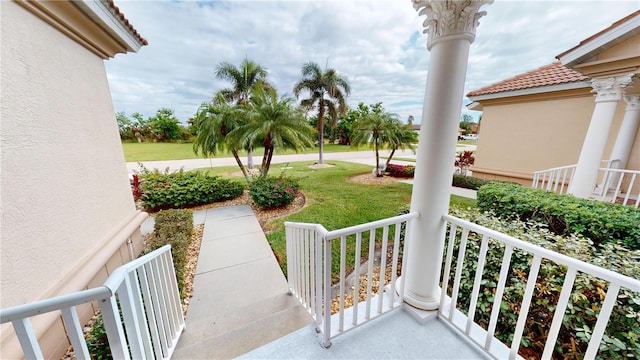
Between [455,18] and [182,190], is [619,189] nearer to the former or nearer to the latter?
[455,18]

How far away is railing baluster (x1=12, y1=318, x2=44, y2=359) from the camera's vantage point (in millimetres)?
938

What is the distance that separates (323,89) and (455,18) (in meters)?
12.9

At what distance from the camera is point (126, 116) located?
33375 mm

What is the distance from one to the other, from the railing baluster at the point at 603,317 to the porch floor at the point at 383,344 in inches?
29.1

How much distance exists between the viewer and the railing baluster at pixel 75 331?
99 centimetres

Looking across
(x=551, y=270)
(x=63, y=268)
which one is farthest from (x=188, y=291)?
(x=551, y=270)

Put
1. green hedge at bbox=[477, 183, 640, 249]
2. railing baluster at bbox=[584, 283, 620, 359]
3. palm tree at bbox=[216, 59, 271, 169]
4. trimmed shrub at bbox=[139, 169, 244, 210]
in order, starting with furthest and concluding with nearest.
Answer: palm tree at bbox=[216, 59, 271, 169] → trimmed shrub at bbox=[139, 169, 244, 210] → green hedge at bbox=[477, 183, 640, 249] → railing baluster at bbox=[584, 283, 620, 359]

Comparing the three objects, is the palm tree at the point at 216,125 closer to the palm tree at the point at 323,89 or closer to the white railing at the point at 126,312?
the white railing at the point at 126,312

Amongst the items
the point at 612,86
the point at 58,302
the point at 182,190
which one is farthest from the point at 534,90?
the point at 182,190

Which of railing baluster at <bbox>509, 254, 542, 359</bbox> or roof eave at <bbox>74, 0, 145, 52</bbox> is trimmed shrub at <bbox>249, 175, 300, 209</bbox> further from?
railing baluster at <bbox>509, 254, 542, 359</bbox>

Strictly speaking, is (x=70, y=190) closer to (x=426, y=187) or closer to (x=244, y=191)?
(x=426, y=187)

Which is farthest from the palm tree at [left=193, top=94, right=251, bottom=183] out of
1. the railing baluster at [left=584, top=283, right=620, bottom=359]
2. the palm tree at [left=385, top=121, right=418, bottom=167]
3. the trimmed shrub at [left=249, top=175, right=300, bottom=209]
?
the railing baluster at [left=584, top=283, right=620, bottom=359]

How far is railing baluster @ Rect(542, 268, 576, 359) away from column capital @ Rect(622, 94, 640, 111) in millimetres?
7473

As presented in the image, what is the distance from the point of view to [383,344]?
1.96 meters
